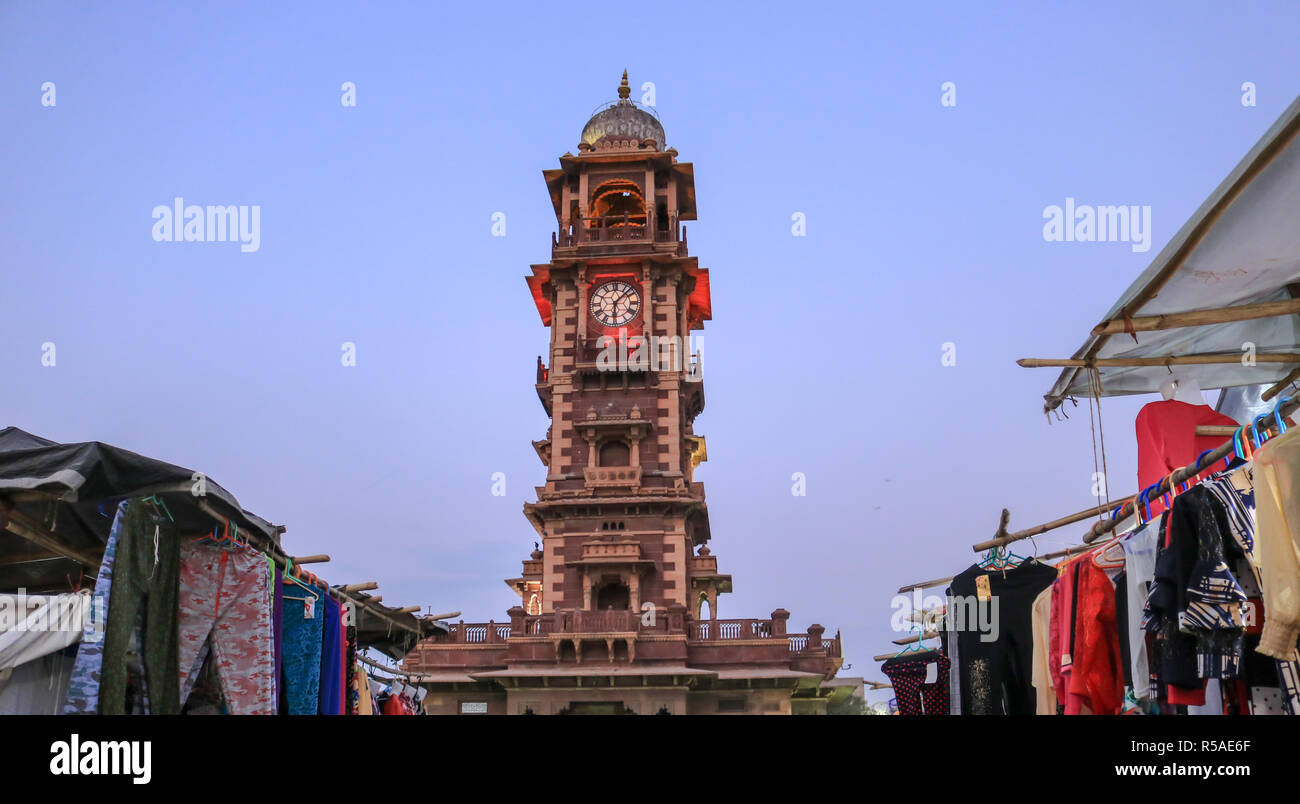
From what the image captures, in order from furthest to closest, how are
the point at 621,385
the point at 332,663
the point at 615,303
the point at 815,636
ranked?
the point at 615,303, the point at 621,385, the point at 815,636, the point at 332,663

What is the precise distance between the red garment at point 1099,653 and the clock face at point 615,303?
99.1ft

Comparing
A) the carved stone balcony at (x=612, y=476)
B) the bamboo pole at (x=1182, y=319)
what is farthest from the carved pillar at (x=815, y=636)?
the bamboo pole at (x=1182, y=319)

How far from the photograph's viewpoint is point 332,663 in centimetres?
956

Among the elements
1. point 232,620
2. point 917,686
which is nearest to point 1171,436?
point 917,686

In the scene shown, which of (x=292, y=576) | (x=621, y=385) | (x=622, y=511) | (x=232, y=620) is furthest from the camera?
(x=621, y=385)

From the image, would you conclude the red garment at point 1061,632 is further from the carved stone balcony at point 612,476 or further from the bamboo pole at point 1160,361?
the carved stone balcony at point 612,476

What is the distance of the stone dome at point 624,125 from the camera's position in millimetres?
40562

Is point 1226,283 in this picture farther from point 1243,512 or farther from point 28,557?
point 28,557

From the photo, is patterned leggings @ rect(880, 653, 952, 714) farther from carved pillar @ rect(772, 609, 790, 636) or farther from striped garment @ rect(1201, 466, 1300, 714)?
carved pillar @ rect(772, 609, 790, 636)

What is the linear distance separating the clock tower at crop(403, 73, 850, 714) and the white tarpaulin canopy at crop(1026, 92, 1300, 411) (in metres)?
23.3

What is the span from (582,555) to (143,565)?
2591 centimetres

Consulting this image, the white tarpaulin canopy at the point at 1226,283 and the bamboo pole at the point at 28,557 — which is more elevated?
the white tarpaulin canopy at the point at 1226,283

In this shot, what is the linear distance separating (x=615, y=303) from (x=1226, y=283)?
31.0 meters

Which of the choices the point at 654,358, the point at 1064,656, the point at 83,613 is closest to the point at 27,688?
the point at 83,613
